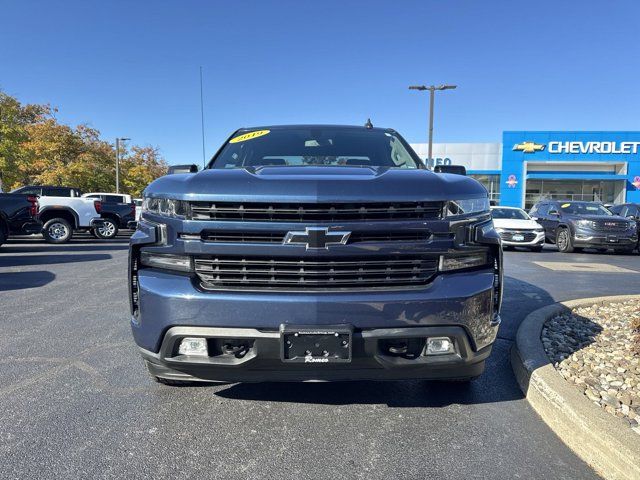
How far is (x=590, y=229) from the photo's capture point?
1320 centimetres

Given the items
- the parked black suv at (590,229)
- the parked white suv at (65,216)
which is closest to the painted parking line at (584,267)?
the parked black suv at (590,229)

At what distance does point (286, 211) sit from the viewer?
2.43 meters

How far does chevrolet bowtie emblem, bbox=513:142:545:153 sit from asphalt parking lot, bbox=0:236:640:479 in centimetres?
3671

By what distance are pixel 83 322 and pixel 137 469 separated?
3.15 meters

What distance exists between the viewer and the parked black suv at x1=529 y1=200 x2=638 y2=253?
1300 cm

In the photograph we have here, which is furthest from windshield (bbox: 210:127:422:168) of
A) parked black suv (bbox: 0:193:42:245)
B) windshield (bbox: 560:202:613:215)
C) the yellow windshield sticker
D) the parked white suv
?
windshield (bbox: 560:202:613:215)

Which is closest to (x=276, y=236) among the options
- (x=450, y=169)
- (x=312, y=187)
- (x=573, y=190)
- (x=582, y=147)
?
(x=312, y=187)

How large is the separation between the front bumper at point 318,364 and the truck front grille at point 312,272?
0.25 m

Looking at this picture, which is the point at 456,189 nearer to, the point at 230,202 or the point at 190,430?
the point at 230,202

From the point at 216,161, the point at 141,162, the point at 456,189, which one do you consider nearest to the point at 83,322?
the point at 216,161

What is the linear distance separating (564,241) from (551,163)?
27028mm

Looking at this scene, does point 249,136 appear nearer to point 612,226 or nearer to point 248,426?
point 248,426

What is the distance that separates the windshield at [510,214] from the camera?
47.8ft

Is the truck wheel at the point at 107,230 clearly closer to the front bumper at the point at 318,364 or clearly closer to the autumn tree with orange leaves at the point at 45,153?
the autumn tree with orange leaves at the point at 45,153
